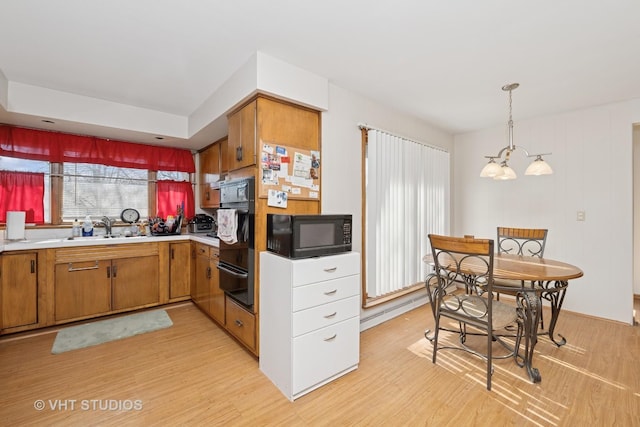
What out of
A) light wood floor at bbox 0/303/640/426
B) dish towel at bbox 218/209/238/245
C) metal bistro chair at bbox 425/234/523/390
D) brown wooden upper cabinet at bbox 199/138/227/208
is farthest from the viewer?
brown wooden upper cabinet at bbox 199/138/227/208

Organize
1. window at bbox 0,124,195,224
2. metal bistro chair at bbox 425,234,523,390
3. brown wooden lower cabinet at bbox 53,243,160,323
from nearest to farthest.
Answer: metal bistro chair at bbox 425,234,523,390 < brown wooden lower cabinet at bbox 53,243,160,323 < window at bbox 0,124,195,224

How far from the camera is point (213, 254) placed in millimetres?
2934

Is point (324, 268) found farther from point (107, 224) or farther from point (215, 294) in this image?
point (107, 224)

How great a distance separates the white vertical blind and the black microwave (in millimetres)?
885

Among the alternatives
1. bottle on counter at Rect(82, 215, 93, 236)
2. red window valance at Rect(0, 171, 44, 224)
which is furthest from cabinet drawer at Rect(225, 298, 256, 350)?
red window valance at Rect(0, 171, 44, 224)

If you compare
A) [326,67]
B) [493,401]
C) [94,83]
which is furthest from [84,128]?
[493,401]

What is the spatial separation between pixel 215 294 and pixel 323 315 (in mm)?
1466

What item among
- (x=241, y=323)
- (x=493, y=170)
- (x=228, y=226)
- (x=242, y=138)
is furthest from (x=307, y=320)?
(x=493, y=170)

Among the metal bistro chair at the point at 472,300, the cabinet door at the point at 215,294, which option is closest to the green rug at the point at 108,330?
the cabinet door at the point at 215,294

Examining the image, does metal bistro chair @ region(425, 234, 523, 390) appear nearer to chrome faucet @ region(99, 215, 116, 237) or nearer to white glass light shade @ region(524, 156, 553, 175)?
white glass light shade @ region(524, 156, 553, 175)

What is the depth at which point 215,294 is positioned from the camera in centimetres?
289

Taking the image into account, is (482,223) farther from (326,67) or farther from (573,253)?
(326,67)

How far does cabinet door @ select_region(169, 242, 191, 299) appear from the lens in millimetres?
3506

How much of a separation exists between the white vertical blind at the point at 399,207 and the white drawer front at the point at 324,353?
2.94 ft
